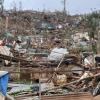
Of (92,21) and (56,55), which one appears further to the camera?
(92,21)

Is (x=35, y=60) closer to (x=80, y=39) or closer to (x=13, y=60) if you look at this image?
(x=13, y=60)

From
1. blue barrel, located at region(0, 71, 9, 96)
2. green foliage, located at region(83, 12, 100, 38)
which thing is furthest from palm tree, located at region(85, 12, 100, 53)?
blue barrel, located at region(0, 71, 9, 96)

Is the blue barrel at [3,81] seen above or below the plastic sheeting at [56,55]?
above

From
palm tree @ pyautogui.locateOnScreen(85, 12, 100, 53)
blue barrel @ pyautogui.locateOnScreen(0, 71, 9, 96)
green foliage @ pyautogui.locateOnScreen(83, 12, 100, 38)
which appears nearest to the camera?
blue barrel @ pyautogui.locateOnScreen(0, 71, 9, 96)

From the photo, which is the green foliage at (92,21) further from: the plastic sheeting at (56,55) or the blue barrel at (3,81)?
the blue barrel at (3,81)

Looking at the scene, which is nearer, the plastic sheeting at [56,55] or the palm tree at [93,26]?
the plastic sheeting at [56,55]

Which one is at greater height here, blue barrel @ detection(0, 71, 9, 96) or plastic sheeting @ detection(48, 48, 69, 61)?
blue barrel @ detection(0, 71, 9, 96)

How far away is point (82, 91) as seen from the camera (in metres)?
9.92

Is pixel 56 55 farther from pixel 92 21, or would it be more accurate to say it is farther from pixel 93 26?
pixel 92 21

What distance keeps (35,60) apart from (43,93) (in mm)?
4028

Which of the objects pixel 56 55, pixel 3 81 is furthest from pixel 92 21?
pixel 3 81

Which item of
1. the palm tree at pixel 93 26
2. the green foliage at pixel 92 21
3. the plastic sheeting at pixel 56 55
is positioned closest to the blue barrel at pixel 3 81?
the plastic sheeting at pixel 56 55

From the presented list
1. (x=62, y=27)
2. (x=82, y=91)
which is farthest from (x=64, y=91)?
(x=62, y=27)

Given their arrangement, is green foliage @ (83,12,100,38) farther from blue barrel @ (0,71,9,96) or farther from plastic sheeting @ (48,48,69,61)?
blue barrel @ (0,71,9,96)
